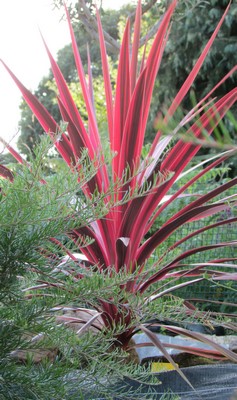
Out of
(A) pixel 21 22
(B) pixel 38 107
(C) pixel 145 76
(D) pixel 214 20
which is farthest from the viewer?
(D) pixel 214 20

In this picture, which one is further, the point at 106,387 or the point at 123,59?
the point at 123,59

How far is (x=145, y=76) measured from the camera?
5.60 feet

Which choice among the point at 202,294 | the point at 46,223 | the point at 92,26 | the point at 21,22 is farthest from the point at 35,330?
the point at 21,22

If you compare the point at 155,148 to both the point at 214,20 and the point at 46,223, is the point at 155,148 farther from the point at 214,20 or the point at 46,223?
the point at 214,20

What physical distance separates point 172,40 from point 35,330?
8.66 meters

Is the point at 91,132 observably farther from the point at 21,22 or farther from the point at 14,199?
the point at 21,22

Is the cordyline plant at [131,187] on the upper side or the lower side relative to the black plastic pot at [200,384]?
upper

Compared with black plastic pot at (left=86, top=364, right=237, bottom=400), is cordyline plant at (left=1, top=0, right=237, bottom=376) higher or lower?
higher

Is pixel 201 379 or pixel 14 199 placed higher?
pixel 14 199

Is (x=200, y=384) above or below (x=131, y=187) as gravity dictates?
below

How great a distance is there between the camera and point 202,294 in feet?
10.6

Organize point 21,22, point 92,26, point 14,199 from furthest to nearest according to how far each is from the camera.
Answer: point 21,22 < point 92,26 < point 14,199

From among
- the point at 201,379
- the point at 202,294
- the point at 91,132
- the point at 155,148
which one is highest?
the point at 91,132

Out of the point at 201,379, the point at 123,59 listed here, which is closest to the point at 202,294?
the point at 201,379
